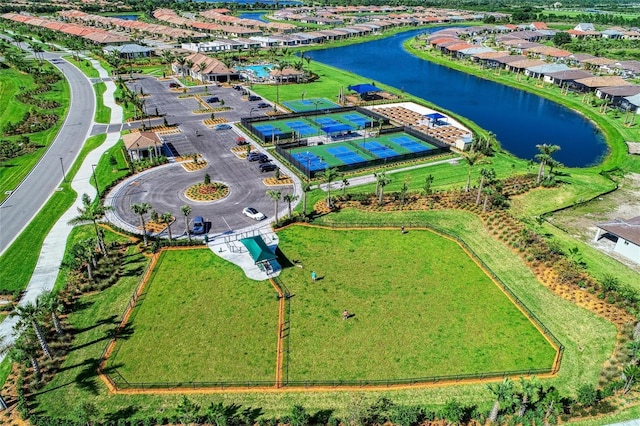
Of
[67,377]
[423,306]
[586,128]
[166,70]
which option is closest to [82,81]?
[166,70]

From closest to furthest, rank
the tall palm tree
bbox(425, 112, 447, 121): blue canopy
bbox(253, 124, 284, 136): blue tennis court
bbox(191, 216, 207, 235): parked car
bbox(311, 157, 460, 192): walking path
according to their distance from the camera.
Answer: bbox(191, 216, 207, 235): parked car → the tall palm tree → bbox(311, 157, 460, 192): walking path → bbox(253, 124, 284, 136): blue tennis court → bbox(425, 112, 447, 121): blue canopy

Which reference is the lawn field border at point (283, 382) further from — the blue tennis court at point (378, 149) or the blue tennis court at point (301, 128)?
the blue tennis court at point (301, 128)

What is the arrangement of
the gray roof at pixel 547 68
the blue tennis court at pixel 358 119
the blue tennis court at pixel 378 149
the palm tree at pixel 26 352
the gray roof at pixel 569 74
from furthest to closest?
the gray roof at pixel 547 68
the gray roof at pixel 569 74
the blue tennis court at pixel 358 119
the blue tennis court at pixel 378 149
the palm tree at pixel 26 352

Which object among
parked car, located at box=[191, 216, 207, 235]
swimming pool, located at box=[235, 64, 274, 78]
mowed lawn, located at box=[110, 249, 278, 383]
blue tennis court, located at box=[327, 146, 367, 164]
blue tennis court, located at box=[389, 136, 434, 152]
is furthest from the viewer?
swimming pool, located at box=[235, 64, 274, 78]

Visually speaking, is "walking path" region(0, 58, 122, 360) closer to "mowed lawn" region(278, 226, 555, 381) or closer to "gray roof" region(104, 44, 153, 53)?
"mowed lawn" region(278, 226, 555, 381)

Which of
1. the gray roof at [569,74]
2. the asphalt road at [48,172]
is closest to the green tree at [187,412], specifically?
the asphalt road at [48,172]

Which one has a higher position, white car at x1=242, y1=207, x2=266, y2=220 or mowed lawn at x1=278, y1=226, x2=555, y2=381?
white car at x1=242, y1=207, x2=266, y2=220

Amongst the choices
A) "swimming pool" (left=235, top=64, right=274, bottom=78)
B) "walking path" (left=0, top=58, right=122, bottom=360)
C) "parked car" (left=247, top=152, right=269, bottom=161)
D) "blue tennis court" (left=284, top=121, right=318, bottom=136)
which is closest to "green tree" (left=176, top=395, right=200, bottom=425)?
"walking path" (left=0, top=58, right=122, bottom=360)
